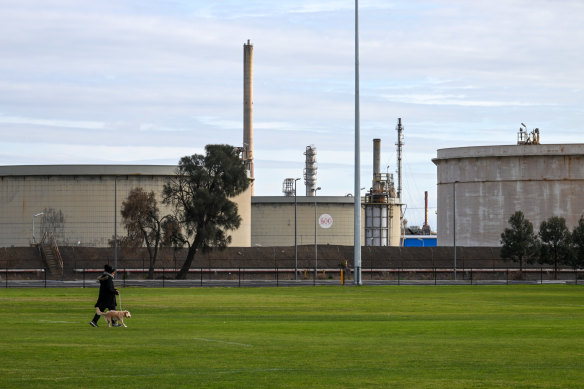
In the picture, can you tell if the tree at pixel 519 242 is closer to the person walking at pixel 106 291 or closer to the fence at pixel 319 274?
the fence at pixel 319 274

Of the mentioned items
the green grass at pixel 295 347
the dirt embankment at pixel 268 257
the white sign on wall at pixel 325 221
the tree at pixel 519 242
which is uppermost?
the white sign on wall at pixel 325 221

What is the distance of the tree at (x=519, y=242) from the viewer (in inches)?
3553

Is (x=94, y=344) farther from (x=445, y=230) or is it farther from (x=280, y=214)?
(x=280, y=214)

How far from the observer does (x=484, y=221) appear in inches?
4193

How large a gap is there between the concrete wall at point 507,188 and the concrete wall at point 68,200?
29.8m

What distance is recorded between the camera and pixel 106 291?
90.6ft

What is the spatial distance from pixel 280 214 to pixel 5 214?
34477mm

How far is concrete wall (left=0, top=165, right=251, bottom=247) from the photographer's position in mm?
101062

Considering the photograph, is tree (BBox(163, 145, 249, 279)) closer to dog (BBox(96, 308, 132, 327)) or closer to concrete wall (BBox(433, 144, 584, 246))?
concrete wall (BBox(433, 144, 584, 246))

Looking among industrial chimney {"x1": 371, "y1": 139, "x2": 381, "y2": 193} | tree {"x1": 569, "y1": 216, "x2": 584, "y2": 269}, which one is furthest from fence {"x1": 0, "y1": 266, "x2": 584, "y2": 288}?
industrial chimney {"x1": 371, "y1": 139, "x2": 381, "y2": 193}

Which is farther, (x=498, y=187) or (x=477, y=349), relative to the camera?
(x=498, y=187)

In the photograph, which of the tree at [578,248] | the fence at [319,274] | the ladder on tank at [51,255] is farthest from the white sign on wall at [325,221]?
the tree at [578,248]

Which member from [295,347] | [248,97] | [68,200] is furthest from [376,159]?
[295,347]

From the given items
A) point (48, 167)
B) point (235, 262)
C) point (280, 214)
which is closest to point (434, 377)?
point (235, 262)
